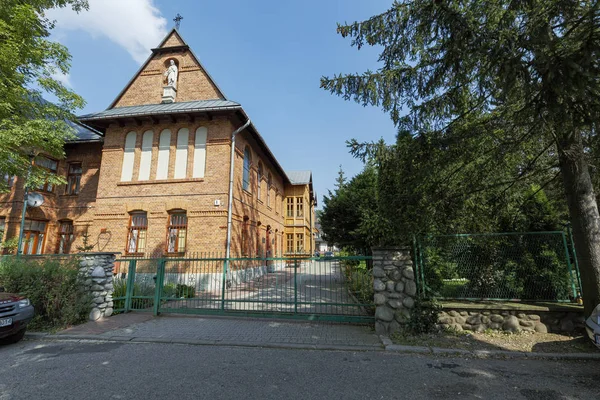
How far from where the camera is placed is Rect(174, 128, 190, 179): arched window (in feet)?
46.1

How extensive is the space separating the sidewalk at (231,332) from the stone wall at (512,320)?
1.68 meters

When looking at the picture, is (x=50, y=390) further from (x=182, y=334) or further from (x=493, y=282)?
(x=493, y=282)

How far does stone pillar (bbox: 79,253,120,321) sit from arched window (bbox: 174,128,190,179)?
670 centimetres

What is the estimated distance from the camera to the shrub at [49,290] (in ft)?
22.3

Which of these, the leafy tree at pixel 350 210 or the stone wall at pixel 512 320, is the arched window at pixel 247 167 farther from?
the stone wall at pixel 512 320

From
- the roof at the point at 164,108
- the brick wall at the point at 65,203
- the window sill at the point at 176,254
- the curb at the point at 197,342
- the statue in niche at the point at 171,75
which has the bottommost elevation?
the curb at the point at 197,342

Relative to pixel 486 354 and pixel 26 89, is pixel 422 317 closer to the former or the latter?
pixel 486 354

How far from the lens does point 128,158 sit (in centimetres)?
1471

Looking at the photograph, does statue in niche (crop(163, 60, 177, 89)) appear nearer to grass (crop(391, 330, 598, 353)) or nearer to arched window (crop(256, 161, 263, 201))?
arched window (crop(256, 161, 263, 201))

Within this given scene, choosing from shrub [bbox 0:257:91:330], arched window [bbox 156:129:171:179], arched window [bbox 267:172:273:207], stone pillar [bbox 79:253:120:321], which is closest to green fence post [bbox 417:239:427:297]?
stone pillar [bbox 79:253:120:321]

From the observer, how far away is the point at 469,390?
12.3 feet

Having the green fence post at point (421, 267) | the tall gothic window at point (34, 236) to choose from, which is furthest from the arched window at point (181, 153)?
the green fence post at point (421, 267)

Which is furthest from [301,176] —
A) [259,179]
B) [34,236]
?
[34,236]

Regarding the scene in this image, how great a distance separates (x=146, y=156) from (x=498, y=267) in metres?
14.9
